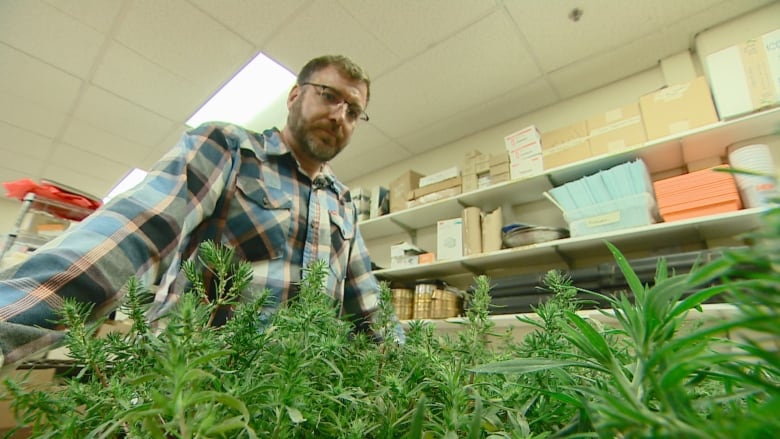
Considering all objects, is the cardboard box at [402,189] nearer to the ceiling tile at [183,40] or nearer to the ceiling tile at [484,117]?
the ceiling tile at [484,117]

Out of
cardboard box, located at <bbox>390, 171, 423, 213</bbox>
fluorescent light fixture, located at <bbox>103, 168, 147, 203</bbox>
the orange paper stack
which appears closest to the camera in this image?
the orange paper stack

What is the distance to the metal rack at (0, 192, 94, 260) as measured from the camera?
2.09m

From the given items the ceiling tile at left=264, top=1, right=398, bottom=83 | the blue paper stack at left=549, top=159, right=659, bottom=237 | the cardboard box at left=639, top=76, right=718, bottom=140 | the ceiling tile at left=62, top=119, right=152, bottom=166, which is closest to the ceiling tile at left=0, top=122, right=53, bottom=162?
the ceiling tile at left=62, top=119, right=152, bottom=166

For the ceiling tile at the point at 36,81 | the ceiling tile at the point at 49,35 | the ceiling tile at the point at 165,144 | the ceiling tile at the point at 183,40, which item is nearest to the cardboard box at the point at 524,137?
the ceiling tile at the point at 183,40

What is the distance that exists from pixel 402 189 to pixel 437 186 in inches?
14.0

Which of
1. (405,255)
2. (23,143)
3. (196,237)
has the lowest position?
(196,237)

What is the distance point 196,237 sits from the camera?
101 centimetres

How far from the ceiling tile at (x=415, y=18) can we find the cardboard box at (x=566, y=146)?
0.84 metres

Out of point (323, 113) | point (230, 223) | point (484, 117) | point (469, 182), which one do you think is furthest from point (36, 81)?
point (484, 117)

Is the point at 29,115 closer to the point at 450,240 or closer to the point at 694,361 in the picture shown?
the point at 450,240

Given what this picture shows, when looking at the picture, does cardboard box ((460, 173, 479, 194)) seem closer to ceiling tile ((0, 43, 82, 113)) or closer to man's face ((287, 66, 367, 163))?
man's face ((287, 66, 367, 163))

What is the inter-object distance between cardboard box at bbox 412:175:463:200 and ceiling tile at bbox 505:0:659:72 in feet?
3.14

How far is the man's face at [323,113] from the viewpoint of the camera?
1379 millimetres

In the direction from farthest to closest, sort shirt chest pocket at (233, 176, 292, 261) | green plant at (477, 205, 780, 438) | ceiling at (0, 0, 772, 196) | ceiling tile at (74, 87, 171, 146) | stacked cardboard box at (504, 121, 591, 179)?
ceiling tile at (74, 87, 171, 146) → stacked cardboard box at (504, 121, 591, 179) → ceiling at (0, 0, 772, 196) → shirt chest pocket at (233, 176, 292, 261) → green plant at (477, 205, 780, 438)
